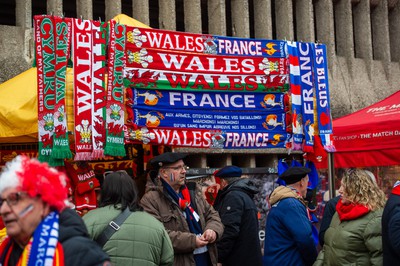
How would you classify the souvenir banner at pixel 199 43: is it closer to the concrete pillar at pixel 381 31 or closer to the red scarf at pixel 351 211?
the red scarf at pixel 351 211

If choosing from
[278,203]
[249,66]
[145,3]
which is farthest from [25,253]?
[145,3]

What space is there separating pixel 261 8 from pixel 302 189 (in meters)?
10.3

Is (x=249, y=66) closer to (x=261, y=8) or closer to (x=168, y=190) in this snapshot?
(x=168, y=190)

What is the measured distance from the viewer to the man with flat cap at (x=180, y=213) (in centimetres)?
526

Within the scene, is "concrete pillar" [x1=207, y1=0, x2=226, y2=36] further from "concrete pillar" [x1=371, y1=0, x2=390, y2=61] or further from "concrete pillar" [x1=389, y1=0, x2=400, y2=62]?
"concrete pillar" [x1=389, y1=0, x2=400, y2=62]

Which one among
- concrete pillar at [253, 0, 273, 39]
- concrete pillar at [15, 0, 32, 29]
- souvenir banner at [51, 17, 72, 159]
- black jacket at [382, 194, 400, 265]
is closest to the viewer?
black jacket at [382, 194, 400, 265]

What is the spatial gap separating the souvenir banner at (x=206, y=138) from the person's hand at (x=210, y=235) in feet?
5.66

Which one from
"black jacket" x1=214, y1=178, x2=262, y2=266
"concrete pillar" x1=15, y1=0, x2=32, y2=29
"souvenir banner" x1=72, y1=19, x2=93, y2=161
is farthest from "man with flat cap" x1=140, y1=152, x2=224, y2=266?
"concrete pillar" x1=15, y1=0, x2=32, y2=29

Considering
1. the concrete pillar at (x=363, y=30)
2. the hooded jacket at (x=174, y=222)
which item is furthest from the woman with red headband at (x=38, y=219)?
the concrete pillar at (x=363, y=30)

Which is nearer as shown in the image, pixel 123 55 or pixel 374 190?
pixel 374 190

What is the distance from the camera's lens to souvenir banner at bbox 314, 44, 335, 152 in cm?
768

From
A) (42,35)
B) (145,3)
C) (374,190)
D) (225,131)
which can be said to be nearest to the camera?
(374,190)

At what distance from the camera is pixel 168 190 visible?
5426mm

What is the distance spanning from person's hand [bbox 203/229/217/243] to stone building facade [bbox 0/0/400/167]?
793cm
